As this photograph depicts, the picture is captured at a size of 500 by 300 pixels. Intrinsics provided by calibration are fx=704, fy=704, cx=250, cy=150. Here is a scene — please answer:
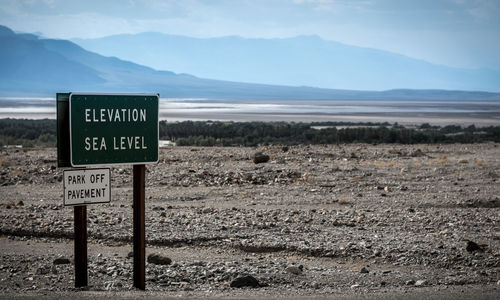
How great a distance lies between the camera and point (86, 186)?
764cm

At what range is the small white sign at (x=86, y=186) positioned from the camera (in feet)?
24.7

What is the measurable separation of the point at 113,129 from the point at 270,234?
4.56 metres

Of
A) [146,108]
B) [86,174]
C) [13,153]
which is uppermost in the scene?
[146,108]

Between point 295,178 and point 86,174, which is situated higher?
point 86,174

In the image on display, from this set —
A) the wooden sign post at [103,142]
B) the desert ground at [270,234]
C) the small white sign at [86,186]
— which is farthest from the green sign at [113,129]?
the desert ground at [270,234]

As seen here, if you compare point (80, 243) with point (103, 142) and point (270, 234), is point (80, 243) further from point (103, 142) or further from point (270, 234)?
point (270, 234)

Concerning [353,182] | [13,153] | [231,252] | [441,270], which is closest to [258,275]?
A: [231,252]

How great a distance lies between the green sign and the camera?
7449mm

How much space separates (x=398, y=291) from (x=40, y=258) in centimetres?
508

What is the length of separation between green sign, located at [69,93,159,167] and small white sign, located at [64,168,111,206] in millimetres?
150

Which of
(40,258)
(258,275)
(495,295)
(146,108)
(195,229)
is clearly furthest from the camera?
(195,229)

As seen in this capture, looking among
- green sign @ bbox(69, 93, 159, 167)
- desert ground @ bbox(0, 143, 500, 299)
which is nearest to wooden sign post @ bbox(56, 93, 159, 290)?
green sign @ bbox(69, 93, 159, 167)

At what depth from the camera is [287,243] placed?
10.8 metres

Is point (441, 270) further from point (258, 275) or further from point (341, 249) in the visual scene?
point (258, 275)
